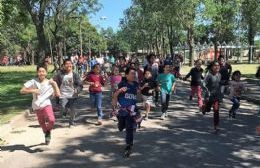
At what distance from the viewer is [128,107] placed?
378 inches

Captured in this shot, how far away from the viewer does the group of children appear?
31.7 ft

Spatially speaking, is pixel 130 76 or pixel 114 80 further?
pixel 114 80

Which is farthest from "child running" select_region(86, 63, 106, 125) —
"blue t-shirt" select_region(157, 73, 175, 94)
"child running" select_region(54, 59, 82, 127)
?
"blue t-shirt" select_region(157, 73, 175, 94)

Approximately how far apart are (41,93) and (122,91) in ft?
5.11

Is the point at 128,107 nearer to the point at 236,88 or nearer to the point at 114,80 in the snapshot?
the point at 236,88

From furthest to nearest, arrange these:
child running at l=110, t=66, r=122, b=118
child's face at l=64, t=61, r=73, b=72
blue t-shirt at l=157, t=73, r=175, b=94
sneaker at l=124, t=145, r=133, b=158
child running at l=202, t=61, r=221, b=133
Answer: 1. child running at l=110, t=66, r=122, b=118
2. blue t-shirt at l=157, t=73, r=175, b=94
3. child's face at l=64, t=61, r=73, b=72
4. child running at l=202, t=61, r=221, b=133
5. sneaker at l=124, t=145, r=133, b=158

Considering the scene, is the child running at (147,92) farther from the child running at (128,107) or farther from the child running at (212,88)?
the child running at (128,107)

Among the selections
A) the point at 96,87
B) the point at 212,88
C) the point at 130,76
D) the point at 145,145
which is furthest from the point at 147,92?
the point at 130,76

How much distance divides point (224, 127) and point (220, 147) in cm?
270

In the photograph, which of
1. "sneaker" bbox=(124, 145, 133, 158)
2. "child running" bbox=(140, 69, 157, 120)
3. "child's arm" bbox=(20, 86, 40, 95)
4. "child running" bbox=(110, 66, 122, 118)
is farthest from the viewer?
"child running" bbox=(110, 66, 122, 118)

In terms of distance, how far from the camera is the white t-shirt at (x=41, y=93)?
10059mm

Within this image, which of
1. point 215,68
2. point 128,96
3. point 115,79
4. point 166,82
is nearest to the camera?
point 128,96

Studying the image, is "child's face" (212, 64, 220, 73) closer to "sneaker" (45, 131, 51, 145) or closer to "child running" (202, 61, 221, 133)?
"child running" (202, 61, 221, 133)

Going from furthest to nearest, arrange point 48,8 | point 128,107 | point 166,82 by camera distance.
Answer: point 48,8 < point 166,82 < point 128,107
